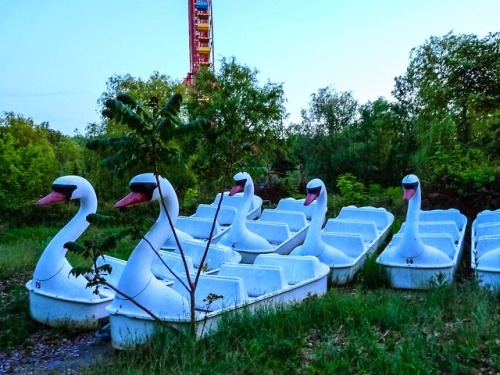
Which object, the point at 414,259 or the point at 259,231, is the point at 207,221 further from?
the point at 414,259

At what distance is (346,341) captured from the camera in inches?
212

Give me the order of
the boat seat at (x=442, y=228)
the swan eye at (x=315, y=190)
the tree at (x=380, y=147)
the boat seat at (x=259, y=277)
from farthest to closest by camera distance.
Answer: the tree at (x=380, y=147) → the boat seat at (x=442, y=228) → the swan eye at (x=315, y=190) → the boat seat at (x=259, y=277)

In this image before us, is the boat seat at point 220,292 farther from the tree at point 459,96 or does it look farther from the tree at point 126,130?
the tree at point 459,96

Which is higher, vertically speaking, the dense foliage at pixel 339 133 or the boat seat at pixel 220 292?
the dense foliage at pixel 339 133

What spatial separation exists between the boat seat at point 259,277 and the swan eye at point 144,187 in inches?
80.6

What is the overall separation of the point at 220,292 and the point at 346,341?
1.88 meters

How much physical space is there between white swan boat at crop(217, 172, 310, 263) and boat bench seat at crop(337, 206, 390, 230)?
1.21 metres

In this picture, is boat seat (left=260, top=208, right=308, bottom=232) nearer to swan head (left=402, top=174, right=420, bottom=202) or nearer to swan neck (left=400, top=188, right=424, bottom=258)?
swan head (left=402, top=174, right=420, bottom=202)

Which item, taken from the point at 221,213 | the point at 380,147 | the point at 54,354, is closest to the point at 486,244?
the point at 221,213

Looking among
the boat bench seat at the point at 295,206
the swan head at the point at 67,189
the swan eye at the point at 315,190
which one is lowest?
the boat bench seat at the point at 295,206

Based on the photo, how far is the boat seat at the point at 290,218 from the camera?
41.8 feet

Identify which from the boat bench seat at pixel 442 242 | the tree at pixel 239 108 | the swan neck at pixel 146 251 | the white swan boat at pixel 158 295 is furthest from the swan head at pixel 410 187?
the tree at pixel 239 108

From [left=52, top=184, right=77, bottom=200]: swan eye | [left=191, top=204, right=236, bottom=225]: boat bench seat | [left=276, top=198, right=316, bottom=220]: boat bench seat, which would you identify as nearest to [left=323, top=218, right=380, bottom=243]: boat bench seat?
[left=276, top=198, right=316, bottom=220]: boat bench seat

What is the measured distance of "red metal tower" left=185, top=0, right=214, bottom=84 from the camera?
1671 inches
